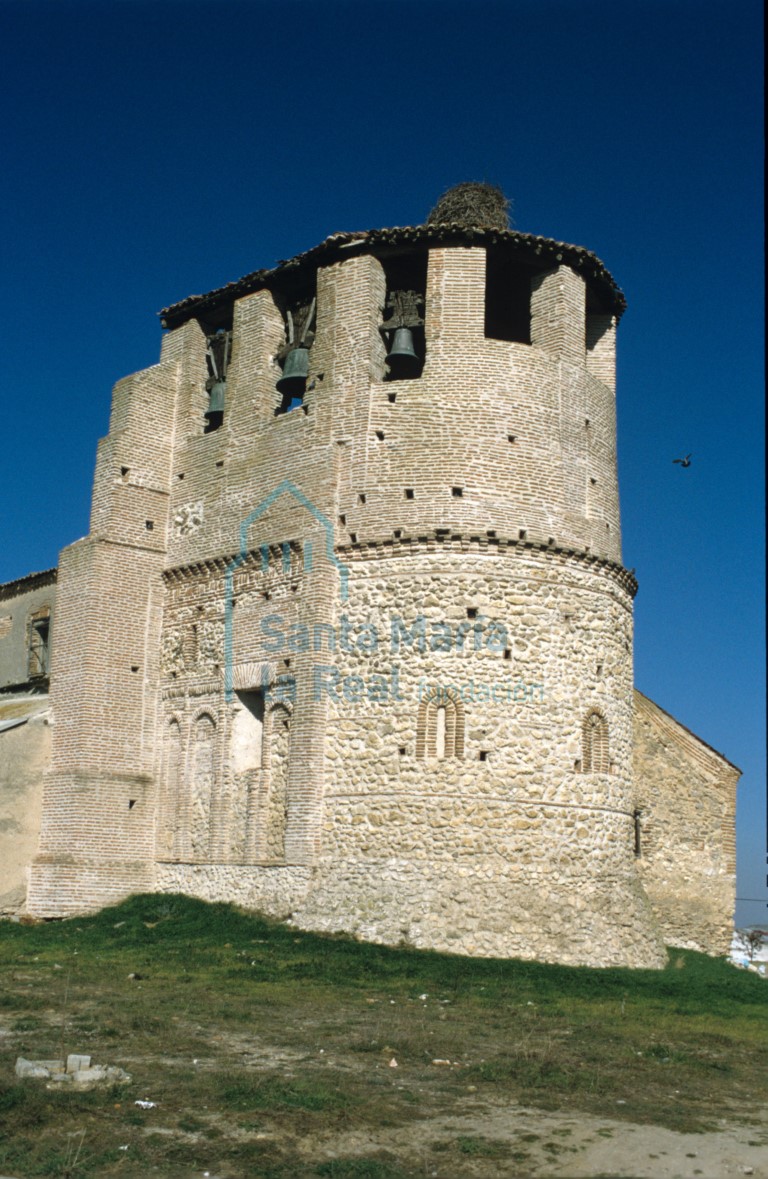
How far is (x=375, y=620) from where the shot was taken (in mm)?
19859

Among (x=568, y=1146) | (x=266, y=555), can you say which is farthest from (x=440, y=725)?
(x=568, y=1146)

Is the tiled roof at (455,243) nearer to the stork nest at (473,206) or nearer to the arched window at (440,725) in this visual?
the stork nest at (473,206)

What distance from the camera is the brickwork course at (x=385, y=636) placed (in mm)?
18922

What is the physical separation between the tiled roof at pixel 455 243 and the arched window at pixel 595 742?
25.5 feet

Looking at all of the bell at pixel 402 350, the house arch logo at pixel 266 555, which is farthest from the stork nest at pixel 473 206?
the house arch logo at pixel 266 555

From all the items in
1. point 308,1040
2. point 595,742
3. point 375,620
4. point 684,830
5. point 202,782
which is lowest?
point 308,1040

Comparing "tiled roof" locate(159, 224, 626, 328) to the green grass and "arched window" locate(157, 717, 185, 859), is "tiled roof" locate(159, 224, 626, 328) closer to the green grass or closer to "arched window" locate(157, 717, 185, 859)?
"arched window" locate(157, 717, 185, 859)

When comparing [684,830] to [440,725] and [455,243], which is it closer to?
[440,725]

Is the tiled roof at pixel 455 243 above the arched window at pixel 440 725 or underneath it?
above

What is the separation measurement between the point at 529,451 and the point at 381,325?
11.7ft

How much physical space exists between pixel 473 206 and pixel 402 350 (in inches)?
187

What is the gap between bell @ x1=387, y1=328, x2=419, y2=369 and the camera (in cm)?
2122

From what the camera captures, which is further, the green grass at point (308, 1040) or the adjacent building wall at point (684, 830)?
the adjacent building wall at point (684, 830)

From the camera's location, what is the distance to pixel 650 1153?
866 centimetres
